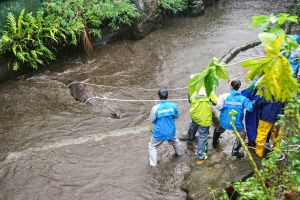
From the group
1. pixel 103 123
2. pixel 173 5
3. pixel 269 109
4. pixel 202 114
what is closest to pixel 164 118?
pixel 202 114

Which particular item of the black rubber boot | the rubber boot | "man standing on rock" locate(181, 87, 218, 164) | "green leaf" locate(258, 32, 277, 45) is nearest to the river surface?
"man standing on rock" locate(181, 87, 218, 164)

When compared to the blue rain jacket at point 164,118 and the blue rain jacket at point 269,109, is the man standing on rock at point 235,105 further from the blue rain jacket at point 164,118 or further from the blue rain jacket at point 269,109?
the blue rain jacket at point 164,118

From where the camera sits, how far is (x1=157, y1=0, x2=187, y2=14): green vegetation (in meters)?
15.6

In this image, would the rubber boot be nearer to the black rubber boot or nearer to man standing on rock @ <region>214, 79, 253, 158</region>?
man standing on rock @ <region>214, 79, 253, 158</region>

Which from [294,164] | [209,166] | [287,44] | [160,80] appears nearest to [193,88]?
[287,44]

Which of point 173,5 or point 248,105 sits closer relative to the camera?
point 248,105

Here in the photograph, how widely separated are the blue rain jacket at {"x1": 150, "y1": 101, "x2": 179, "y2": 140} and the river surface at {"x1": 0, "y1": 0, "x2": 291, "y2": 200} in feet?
2.54

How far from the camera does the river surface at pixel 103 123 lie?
6.97 m

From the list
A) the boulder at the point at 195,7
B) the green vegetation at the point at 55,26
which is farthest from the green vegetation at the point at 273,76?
the boulder at the point at 195,7

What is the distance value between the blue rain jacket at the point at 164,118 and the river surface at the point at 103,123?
774 mm

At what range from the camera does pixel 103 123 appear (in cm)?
930

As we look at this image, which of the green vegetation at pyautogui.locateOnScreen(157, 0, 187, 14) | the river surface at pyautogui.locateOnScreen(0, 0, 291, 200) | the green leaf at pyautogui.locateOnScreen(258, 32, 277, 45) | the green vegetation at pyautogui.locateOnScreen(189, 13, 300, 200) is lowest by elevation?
the river surface at pyautogui.locateOnScreen(0, 0, 291, 200)

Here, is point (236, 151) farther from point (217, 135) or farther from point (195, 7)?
point (195, 7)

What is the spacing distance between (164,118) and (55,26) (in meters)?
6.46
